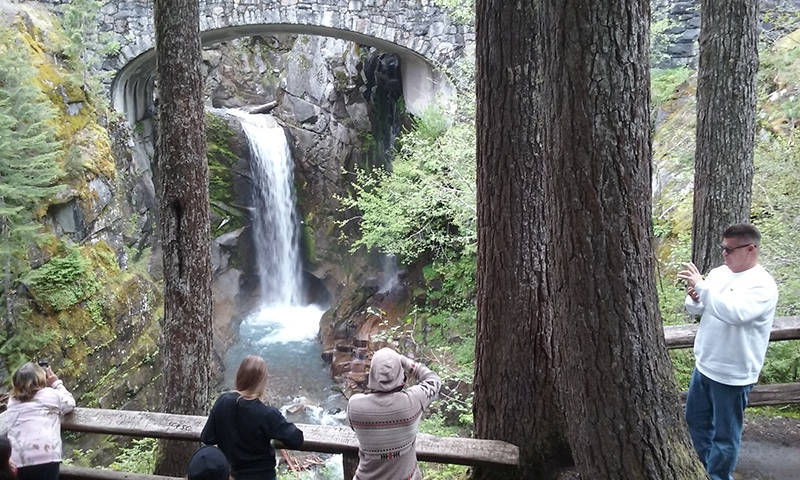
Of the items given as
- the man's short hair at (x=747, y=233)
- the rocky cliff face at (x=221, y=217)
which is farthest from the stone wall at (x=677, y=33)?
the man's short hair at (x=747, y=233)

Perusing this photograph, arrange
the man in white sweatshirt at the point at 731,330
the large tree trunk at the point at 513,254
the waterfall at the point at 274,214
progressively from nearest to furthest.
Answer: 1. the man in white sweatshirt at the point at 731,330
2. the large tree trunk at the point at 513,254
3. the waterfall at the point at 274,214

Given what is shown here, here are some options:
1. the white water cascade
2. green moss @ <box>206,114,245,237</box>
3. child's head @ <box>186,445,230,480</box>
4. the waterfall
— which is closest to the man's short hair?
child's head @ <box>186,445,230,480</box>

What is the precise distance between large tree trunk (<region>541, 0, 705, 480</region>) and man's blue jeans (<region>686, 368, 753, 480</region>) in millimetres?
684

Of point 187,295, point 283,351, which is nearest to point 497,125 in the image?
point 187,295

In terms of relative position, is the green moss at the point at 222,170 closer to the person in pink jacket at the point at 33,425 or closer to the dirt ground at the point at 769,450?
the person in pink jacket at the point at 33,425

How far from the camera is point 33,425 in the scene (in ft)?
10.6

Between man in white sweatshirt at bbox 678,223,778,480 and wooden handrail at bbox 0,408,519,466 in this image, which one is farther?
wooden handrail at bbox 0,408,519,466

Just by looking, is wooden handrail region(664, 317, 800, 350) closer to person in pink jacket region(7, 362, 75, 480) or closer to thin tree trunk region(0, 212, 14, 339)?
person in pink jacket region(7, 362, 75, 480)

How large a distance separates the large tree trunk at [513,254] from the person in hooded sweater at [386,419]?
789 millimetres

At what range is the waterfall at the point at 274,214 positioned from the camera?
53.7 ft

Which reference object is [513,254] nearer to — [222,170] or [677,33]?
[677,33]

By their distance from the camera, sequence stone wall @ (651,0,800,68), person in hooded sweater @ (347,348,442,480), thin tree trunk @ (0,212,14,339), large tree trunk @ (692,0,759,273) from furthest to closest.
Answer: stone wall @ (651,0,800,68)
thin tree trunk @ (0,212,14,339)
large tree trunk @ (692,0,759,273)
person in hooded sweater @ (347,348,442,480)

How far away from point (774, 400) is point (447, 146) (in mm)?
6461

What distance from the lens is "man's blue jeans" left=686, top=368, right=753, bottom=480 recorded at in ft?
Answer: 9.89
